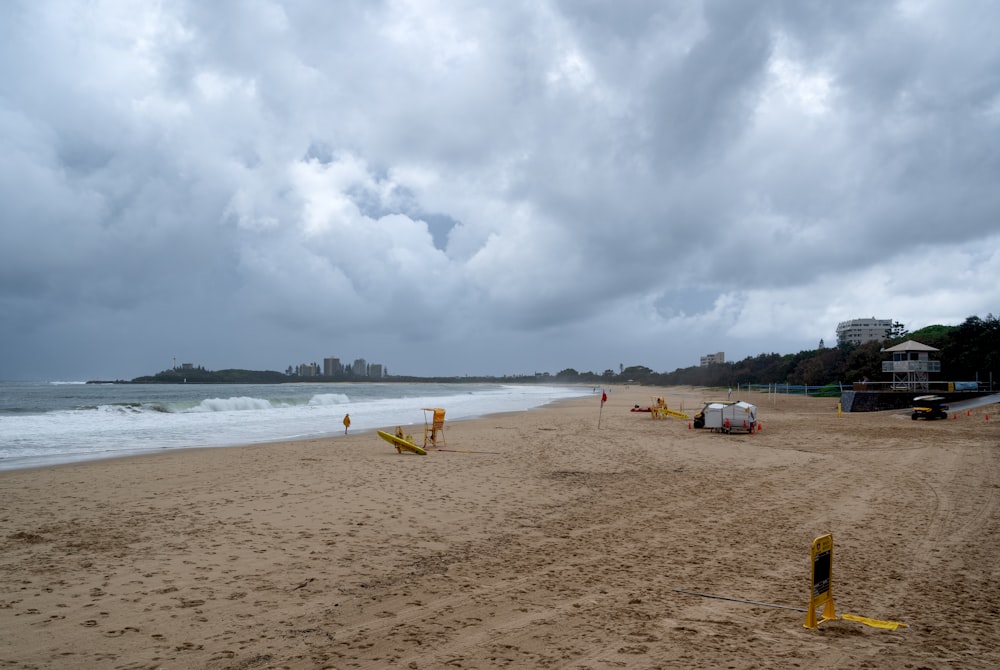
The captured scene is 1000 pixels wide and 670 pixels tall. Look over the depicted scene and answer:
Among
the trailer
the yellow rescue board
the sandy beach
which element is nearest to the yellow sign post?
the sandy beach

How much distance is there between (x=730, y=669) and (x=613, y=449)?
1251 centimetres

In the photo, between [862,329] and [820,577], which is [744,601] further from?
[862,329]

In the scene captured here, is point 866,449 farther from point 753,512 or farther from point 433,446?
point 433,446

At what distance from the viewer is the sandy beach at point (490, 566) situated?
4117mm

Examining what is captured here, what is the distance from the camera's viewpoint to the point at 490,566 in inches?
238

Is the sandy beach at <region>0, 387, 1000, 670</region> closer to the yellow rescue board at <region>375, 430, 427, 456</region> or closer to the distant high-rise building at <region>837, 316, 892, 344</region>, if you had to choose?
the yellow rescue board at <region>375, 430, 427, 456</region>

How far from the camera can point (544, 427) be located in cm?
2348

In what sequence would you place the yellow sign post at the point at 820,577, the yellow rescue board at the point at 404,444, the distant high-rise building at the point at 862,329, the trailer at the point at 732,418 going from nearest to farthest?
the yellow sign post at the point at 820,577 → the yellow rescue board at the point at 404,444 → the trailer at the point at 732,418 → the distant high-rise building at the point at 862,329

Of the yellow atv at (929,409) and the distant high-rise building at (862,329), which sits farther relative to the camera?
the distant high-rise building at (862,329)

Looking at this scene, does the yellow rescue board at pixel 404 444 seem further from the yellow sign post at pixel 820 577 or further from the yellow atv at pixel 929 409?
the yellow atv at pixel 929 409

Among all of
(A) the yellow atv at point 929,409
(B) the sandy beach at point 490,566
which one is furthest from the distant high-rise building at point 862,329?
(B) the sandy beach at point 490,566

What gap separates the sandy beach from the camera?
4.12m

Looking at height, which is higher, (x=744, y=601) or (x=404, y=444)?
(x=404, y=444)

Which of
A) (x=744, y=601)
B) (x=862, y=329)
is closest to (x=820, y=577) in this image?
(x=744, y=601)
